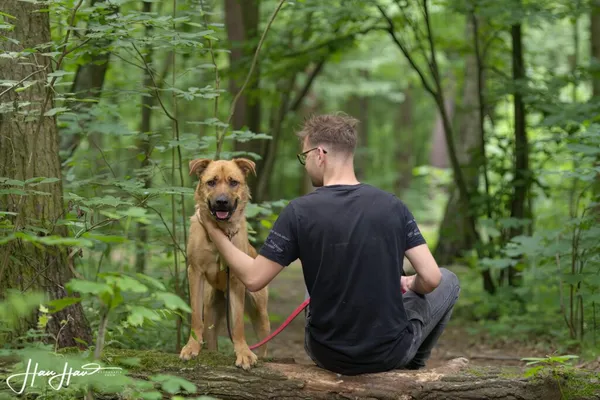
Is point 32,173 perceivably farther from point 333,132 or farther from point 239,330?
point 333,132

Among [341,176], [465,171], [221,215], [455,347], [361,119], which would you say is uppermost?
→ [361,119]

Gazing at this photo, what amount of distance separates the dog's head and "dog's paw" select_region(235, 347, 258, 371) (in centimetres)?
88

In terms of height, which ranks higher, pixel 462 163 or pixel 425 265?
pixel 462 163

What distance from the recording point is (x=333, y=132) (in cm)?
415

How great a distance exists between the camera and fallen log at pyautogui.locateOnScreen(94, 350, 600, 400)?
13.3ft

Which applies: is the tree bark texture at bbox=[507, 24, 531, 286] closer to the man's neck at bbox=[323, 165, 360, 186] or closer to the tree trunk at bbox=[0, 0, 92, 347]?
the man's neck at bbox=[323, 165, 360, 186]

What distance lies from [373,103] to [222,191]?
86.2 feet

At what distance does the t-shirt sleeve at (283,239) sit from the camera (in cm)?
404

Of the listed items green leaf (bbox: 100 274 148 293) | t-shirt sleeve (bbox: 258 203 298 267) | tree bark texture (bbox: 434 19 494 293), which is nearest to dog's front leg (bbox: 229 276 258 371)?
t-shirt sleeve (bbox: 258 203 298 267)

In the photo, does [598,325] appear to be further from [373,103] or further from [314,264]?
[373,103]

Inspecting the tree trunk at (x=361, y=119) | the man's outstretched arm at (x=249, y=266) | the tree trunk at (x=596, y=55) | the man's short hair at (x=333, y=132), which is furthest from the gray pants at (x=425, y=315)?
the tree trunk at (x=361, y=119)

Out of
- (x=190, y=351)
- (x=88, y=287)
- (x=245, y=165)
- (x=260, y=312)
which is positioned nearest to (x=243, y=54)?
(x=245, y=165)

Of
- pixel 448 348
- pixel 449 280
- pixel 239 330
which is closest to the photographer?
pixel 239 330

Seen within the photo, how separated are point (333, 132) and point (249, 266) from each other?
38.2 inches
